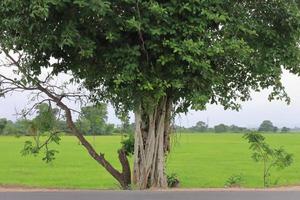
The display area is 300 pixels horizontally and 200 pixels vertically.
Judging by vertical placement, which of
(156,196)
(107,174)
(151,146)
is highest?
(151,146)

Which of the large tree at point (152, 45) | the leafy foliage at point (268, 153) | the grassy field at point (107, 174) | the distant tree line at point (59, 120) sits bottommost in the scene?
the grassy field at point (107, 174)

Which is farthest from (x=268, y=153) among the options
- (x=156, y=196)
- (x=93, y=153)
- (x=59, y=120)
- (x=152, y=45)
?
(x=156, y=196)

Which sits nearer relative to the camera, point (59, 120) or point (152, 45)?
point (152, 45)

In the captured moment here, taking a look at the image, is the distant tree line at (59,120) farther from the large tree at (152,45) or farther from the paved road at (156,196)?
the paved road at (156,196)

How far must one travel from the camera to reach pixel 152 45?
9062 mm

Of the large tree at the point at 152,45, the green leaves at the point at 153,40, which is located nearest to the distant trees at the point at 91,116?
the large tree at the point at 152,45

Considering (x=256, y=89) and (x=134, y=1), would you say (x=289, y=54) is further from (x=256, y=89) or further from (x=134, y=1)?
(x=134, y=1)

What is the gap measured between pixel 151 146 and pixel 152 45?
2.52 meters

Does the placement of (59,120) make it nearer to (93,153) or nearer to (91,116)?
(91,116)

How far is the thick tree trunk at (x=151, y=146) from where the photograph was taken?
35.2 feet

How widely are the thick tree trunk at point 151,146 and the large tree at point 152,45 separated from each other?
0.02 meters

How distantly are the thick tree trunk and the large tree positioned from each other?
0.02m

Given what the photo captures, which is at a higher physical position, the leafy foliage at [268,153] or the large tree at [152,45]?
the large tree at [152,45]

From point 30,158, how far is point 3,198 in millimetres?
→ 32620
